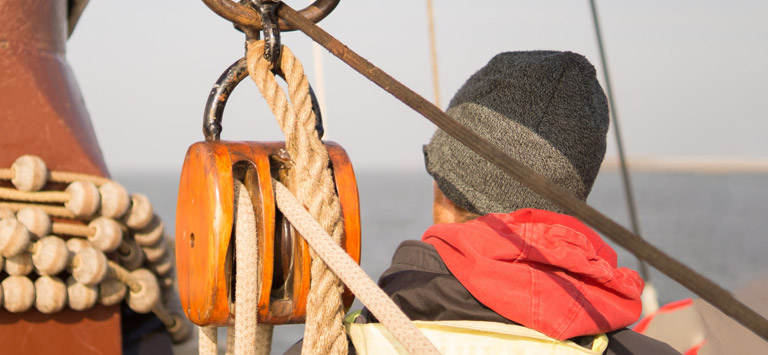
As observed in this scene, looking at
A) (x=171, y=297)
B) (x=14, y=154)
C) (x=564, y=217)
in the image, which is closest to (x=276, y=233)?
(x=564, y=217)

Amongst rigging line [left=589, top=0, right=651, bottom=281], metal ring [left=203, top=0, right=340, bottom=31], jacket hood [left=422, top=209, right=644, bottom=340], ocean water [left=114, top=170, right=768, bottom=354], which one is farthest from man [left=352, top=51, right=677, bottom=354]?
rigging line [left=589, top=0, right=651, bottom=281]

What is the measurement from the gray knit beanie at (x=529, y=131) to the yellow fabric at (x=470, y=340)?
232 mm

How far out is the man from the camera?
2.95 ft

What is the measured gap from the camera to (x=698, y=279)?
683 mm

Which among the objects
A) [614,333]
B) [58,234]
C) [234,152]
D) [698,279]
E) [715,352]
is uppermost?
[234,152]

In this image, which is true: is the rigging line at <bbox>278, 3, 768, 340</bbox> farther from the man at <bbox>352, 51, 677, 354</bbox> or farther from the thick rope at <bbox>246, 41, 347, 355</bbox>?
the man at <bbox>352, 51, 677, 354</bbox>

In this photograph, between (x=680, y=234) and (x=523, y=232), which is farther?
(x=680, y=234)

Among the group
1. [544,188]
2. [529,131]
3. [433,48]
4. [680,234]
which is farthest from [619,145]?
[680,234]

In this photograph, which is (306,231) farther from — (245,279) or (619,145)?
(619,145)

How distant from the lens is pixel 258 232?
2.66 feet

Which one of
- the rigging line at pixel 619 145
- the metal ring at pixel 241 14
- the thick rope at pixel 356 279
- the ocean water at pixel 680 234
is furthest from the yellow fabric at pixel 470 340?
the rigging line at pixel 619 145

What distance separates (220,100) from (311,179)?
6.2 inches

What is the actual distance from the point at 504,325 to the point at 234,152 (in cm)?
38

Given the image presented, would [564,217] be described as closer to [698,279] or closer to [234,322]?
[698,279]
